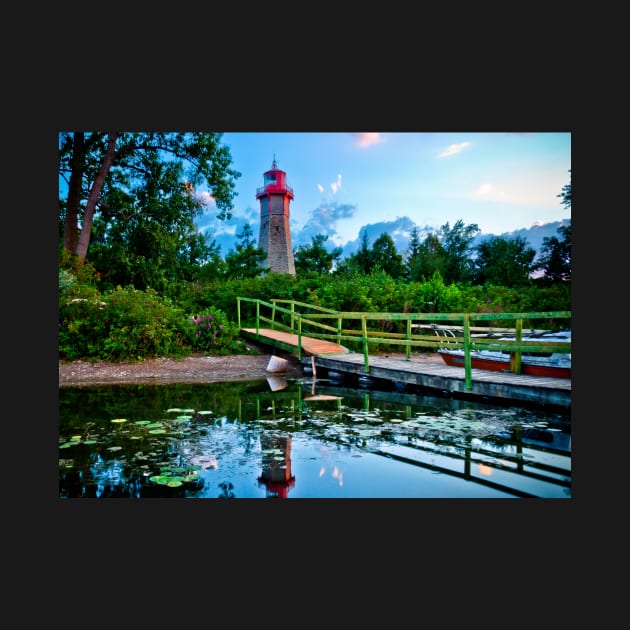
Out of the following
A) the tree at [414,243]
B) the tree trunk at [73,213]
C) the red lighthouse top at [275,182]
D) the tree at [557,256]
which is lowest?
the tree at [557,256]

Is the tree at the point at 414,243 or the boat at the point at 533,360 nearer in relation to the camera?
the boat at the point at 533,360

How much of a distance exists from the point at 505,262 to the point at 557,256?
7.07 meters

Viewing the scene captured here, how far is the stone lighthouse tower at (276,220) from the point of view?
30.3 m

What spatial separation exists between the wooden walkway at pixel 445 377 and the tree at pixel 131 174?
5869mm

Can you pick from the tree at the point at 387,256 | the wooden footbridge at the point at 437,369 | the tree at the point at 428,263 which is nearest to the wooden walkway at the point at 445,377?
the wooden footbridge at the point at 437,369

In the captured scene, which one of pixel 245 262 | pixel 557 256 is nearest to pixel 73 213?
pixel 245 262

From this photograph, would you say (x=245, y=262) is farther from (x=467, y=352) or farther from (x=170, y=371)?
(x=467, y=352)

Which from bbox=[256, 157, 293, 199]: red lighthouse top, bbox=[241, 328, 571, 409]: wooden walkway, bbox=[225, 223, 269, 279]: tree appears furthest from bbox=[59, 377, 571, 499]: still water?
bbox=[256, 157, 293, 199]: red lighthouse top

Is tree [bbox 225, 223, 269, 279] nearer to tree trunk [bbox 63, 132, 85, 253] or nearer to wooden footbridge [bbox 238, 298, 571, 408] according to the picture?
tree trunk [bbox 63, 132, 85, 253]

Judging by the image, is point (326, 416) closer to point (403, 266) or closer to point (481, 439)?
point (481, 439)

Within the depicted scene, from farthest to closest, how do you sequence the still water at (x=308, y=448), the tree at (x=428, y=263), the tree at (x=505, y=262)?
the tree at (x=428, y=263) → the tree at (x=505, y=262) → the still water at (x=308, y=448)

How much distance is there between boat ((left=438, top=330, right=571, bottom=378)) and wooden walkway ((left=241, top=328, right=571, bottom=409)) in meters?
0.21

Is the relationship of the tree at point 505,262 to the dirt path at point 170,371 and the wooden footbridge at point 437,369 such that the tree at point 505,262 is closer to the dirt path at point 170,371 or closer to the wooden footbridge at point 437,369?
the wooden footbridge at point 437,369

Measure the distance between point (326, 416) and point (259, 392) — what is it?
2017 mm
